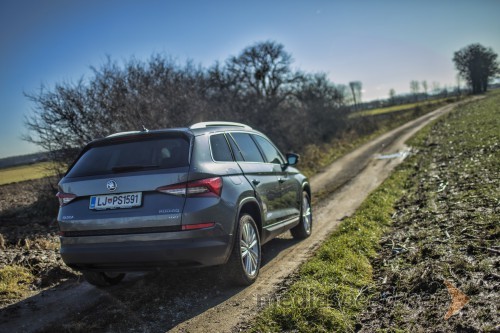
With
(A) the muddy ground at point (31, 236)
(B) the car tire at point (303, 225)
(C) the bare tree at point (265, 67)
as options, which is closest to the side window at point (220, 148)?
(B) the car tire at point (303, 225)

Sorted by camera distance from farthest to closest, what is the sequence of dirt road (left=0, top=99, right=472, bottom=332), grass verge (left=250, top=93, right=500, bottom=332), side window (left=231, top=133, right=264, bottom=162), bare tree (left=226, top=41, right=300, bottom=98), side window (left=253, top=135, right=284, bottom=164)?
bare tree (left=226, top=41, right=300, bottom=98) → side window (left=253, top=135, right=284, bottom=164) → side window (left=231, top=133, right=264, bottom=162) → dirt road (left=0, top=99, right=472, bottom=332) → grass verge (left=250, top=93, right=500, bottom=332)

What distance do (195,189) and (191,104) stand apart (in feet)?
34.2

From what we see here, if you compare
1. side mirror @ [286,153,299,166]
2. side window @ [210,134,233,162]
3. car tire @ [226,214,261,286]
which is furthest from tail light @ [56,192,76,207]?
side mirror @ [286,153,299,166]

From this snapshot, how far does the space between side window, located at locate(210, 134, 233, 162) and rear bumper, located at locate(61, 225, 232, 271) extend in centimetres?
89

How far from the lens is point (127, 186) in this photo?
13.3 ft

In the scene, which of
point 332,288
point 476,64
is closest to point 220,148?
point 332,288

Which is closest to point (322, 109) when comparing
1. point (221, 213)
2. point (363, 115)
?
point (363, 115)

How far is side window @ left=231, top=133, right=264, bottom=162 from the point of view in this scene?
540cm

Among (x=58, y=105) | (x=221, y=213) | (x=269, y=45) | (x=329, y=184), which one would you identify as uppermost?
A: (x=269, y=45)

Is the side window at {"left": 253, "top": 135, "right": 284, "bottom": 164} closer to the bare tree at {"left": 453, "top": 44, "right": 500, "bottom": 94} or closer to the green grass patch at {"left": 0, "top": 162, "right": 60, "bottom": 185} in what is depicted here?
the green grass patch at {"left": 0, "top": 162, "right": 60, "bottom": 185}

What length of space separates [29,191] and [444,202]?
11.3 metres

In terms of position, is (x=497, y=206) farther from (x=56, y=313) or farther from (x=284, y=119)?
(x=284, y=119)

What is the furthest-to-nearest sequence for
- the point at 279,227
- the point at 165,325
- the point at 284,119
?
the point at 284,119, the point at 279,227, the point at 165,325

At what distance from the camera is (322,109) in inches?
1310
